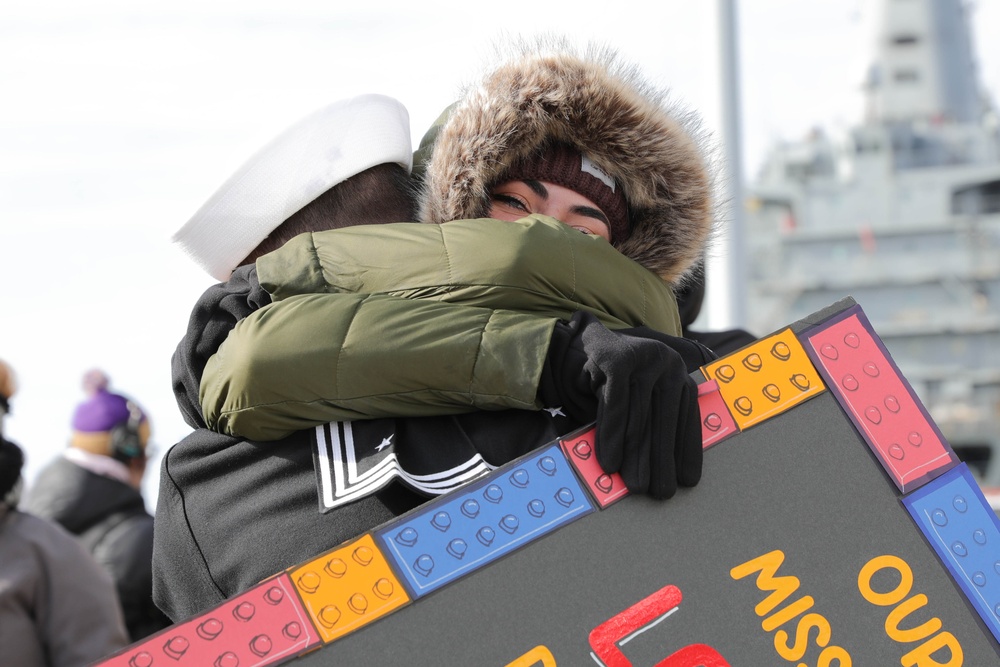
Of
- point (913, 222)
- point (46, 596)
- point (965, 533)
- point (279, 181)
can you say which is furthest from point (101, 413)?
point (913, 222)

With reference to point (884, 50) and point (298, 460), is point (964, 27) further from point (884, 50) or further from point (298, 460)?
point (298, 460)

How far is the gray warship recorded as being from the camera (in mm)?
22516

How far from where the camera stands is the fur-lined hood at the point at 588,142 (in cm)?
148

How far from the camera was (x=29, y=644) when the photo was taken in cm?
260

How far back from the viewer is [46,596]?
265 cm

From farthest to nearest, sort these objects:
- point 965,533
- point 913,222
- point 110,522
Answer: point 913,222
point 110,522
point 965,533

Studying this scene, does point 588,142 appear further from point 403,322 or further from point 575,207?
point 403,322

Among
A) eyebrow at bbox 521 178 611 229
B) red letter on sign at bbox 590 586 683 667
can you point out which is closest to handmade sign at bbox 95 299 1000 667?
red letter on sign at bbox 590 586 683 667

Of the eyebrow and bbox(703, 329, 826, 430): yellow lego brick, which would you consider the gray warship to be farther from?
bbox(703, 329, 826, 430): yellow lego brick

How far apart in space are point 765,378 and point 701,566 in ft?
0.72

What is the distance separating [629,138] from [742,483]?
1.64ft

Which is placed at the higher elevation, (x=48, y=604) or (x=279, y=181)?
(x=279, y=181)

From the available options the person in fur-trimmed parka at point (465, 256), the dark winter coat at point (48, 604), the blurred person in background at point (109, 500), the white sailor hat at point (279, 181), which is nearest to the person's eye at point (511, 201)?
the person in fur-trimmed parka at point (465, 256)

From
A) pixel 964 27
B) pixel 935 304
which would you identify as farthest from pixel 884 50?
pixel 935 304
